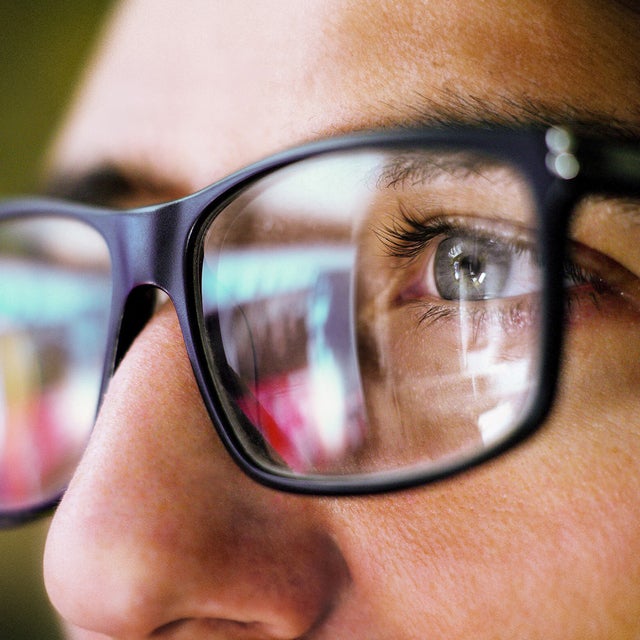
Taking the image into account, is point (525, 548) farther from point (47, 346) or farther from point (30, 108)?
point (30, 108)

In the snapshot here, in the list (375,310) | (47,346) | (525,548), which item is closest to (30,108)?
(47,346)

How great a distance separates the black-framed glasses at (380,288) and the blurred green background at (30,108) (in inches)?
14.0

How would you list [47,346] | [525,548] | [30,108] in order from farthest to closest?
[30,108] < [47,346] < [525,548]

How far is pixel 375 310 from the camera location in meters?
0.42

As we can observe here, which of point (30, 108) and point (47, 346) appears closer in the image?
point (47, 346)

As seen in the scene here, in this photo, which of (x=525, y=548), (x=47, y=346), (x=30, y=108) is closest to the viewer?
(x=525, y=548)

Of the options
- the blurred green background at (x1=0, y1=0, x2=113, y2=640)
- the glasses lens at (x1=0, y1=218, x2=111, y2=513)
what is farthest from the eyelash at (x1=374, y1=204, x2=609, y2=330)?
the blurred green background at (x1=0, y1=0, x2=113, y2=640)

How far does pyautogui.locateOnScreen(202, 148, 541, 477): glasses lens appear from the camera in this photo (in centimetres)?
35

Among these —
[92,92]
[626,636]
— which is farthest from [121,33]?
[626,636]

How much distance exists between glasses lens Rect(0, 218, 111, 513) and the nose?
278 mm

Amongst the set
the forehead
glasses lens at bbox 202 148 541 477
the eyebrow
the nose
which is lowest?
the nose

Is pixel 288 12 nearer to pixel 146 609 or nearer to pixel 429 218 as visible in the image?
pixel 429 218

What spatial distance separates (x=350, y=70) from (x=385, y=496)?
240 mm

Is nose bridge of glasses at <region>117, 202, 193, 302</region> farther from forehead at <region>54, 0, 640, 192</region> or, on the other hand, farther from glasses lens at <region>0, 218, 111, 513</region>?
glasses lens at <region>0, 218, 111, 513</region>
